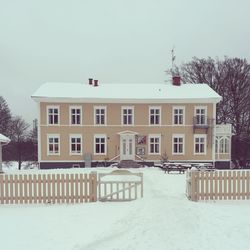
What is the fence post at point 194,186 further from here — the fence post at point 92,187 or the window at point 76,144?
the window at point 76,144

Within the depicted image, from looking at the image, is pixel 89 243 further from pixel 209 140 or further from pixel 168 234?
pixel 209 140

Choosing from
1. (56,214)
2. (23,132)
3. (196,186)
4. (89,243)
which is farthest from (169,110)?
(23,132)

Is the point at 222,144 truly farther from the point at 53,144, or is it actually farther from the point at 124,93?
the point at 53,144

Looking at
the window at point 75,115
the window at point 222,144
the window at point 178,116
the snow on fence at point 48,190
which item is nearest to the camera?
the snow on fence at point 48,190

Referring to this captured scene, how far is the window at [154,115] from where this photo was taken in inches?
1201

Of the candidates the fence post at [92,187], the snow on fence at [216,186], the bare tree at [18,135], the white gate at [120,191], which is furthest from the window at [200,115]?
the bare tree at [18,135]

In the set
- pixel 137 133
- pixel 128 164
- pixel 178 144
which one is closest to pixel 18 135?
pixel 137 133

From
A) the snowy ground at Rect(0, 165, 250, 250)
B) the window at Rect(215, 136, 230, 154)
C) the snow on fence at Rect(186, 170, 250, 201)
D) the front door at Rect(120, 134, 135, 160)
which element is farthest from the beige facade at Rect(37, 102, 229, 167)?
the snowy ground at Rect(0, 165, 250, 250)

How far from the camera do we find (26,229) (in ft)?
24.4

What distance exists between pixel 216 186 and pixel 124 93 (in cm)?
2142

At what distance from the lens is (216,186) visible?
34.7ft

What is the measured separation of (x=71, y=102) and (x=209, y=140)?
45.0 ft

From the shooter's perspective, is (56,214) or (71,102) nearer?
(56,214)

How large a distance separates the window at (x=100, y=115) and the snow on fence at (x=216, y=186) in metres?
20.1
